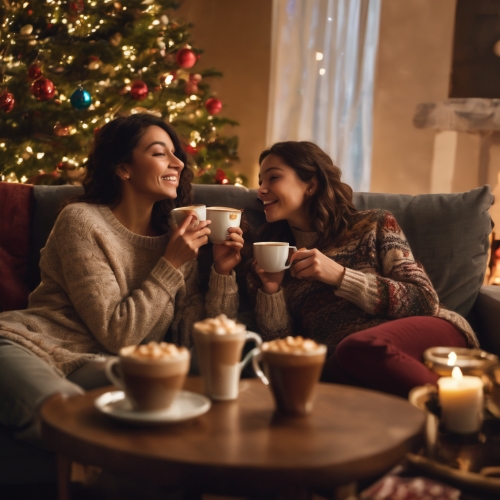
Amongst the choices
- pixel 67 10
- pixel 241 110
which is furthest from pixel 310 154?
pixel 241 110

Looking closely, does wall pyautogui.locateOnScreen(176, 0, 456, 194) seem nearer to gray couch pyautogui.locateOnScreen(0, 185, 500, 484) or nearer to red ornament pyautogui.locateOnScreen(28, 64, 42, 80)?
red ornament pyautogui.locateOnScreen(28, 64, 42, 80)

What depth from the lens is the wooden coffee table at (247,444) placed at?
0.88 metres

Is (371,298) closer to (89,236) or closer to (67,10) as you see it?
(89,236)

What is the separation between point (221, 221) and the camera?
1.88 metres

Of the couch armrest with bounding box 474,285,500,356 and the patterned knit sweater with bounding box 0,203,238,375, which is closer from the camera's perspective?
the patterned knit sweater with bounding box 0,203,238,375

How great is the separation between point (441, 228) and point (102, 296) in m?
1.15

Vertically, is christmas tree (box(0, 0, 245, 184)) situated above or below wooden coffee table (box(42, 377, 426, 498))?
above

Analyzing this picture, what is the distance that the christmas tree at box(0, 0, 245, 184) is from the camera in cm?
343

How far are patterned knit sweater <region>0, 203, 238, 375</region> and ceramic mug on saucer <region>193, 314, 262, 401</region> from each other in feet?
2.07

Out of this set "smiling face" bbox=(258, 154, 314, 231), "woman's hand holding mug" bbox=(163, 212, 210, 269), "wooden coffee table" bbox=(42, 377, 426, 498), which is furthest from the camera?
"smiling face" bbox=(258, 154, 314, 231)

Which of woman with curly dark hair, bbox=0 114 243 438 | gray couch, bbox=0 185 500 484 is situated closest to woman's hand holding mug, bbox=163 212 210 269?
woman with curly dark hair, bbox=0 114 243 438

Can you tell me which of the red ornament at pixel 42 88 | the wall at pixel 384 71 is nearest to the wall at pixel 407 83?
the wall at pixel 384 71

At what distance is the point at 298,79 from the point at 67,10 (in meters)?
1.43

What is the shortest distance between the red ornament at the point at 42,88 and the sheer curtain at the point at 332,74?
1481 mm
